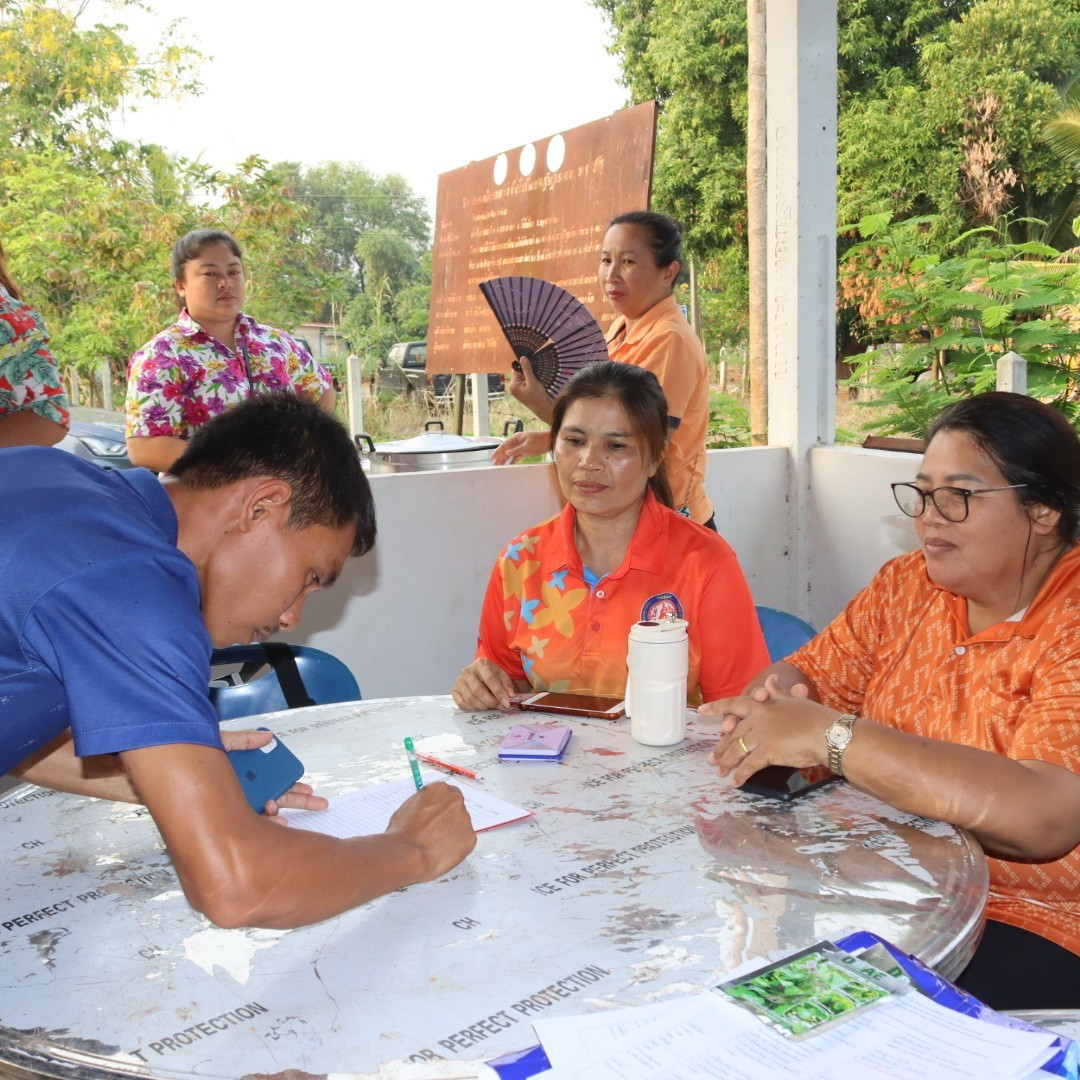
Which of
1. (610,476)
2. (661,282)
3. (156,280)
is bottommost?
(610,476)

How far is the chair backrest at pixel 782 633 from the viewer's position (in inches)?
102

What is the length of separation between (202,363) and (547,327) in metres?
1.20

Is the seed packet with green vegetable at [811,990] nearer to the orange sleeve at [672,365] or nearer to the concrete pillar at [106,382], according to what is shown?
the orange sleeve at [672,365]

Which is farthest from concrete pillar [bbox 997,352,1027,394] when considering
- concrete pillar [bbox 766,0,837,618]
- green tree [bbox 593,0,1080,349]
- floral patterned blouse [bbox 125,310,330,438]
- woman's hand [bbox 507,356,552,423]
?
green tree [bbox 593,0,1080,349]

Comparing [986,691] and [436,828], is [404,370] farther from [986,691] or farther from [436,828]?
[436,828]

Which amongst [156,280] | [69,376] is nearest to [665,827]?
[156,280]

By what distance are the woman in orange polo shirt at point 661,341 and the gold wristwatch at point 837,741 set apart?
1.96 metres

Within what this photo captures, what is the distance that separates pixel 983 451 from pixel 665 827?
2.95ft

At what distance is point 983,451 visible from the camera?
187cm

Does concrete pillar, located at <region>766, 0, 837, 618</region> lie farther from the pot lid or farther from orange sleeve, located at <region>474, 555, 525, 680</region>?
orange sleeve, located at <region>474, 555, 525, 680</region>

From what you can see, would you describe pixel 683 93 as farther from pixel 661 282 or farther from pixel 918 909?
pixel 918 909

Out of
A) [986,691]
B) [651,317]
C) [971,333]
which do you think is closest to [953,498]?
[986,691]

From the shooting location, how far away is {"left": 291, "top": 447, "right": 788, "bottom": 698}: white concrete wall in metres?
A: 4.01

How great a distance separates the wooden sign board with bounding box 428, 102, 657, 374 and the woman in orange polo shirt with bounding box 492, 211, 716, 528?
65 centimetres
